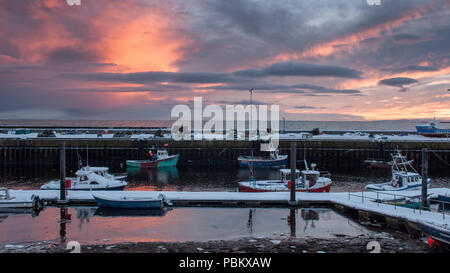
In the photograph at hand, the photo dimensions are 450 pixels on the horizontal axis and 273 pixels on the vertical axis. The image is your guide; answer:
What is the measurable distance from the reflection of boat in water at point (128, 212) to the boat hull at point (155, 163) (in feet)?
87.5

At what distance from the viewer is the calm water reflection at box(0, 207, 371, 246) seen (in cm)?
1778

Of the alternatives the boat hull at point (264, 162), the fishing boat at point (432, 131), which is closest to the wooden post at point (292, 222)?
the boat hull at point (264, 162)

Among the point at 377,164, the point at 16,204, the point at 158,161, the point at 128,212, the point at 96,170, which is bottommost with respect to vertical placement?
the point at 128,212

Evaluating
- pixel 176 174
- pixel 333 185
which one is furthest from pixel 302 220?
pixel 176 174

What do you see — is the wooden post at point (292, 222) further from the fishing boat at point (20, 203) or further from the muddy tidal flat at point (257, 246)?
the fishing boat at point (20, 203)

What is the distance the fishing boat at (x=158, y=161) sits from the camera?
4953cm

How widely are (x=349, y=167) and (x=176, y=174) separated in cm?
2367

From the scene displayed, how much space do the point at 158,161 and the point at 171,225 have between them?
102ft

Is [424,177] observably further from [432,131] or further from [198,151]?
[432,131]

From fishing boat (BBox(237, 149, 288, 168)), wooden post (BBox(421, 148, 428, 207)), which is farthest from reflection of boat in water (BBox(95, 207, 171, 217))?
fishing boat (BBox(237, 149, 288, 168))

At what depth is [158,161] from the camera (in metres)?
50.2

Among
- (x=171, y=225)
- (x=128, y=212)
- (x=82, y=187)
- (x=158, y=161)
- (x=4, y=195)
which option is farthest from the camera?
(x=158, y=161)

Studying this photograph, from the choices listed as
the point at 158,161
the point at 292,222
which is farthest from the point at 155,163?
the point at 292,222
